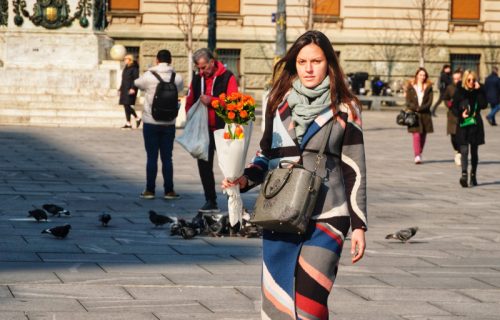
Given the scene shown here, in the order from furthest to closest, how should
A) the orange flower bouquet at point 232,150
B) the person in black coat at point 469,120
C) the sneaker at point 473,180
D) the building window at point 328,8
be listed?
→ the building window at point 328,8
the person in black coat at point 469,120
the sneaker at point 473,180
the orange flower bouquet at point 232,150

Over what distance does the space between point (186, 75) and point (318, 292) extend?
4304 centimetres

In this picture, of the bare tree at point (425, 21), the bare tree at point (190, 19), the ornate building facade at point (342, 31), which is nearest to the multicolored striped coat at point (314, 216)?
the bare tree at point (190, 19)

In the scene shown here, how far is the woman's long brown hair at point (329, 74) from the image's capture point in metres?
5.77

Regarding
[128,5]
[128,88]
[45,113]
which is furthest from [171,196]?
[128,5]

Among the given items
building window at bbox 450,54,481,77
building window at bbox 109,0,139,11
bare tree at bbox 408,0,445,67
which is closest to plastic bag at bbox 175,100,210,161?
building window at bbox 109,0,139,11

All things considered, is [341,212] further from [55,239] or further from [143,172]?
[143,172]

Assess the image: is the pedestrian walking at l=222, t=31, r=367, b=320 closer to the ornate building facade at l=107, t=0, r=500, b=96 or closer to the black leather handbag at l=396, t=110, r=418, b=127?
the black leather handbag at l=396, t=110, r=418, b=127

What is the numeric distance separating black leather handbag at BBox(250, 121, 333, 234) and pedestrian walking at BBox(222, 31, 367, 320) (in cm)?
10

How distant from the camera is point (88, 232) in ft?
39.3

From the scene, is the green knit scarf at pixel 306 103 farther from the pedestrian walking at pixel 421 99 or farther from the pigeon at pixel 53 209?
the pedestrian walking at pixel 421 99

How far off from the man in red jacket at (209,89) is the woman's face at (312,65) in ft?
24.1

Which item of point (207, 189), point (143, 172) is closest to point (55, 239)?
point (207, 189)

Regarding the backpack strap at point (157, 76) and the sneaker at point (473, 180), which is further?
the sneaker at point (473, 180)

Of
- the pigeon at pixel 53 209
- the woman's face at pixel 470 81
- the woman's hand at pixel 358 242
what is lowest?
the pigeon at pixel 53 209
